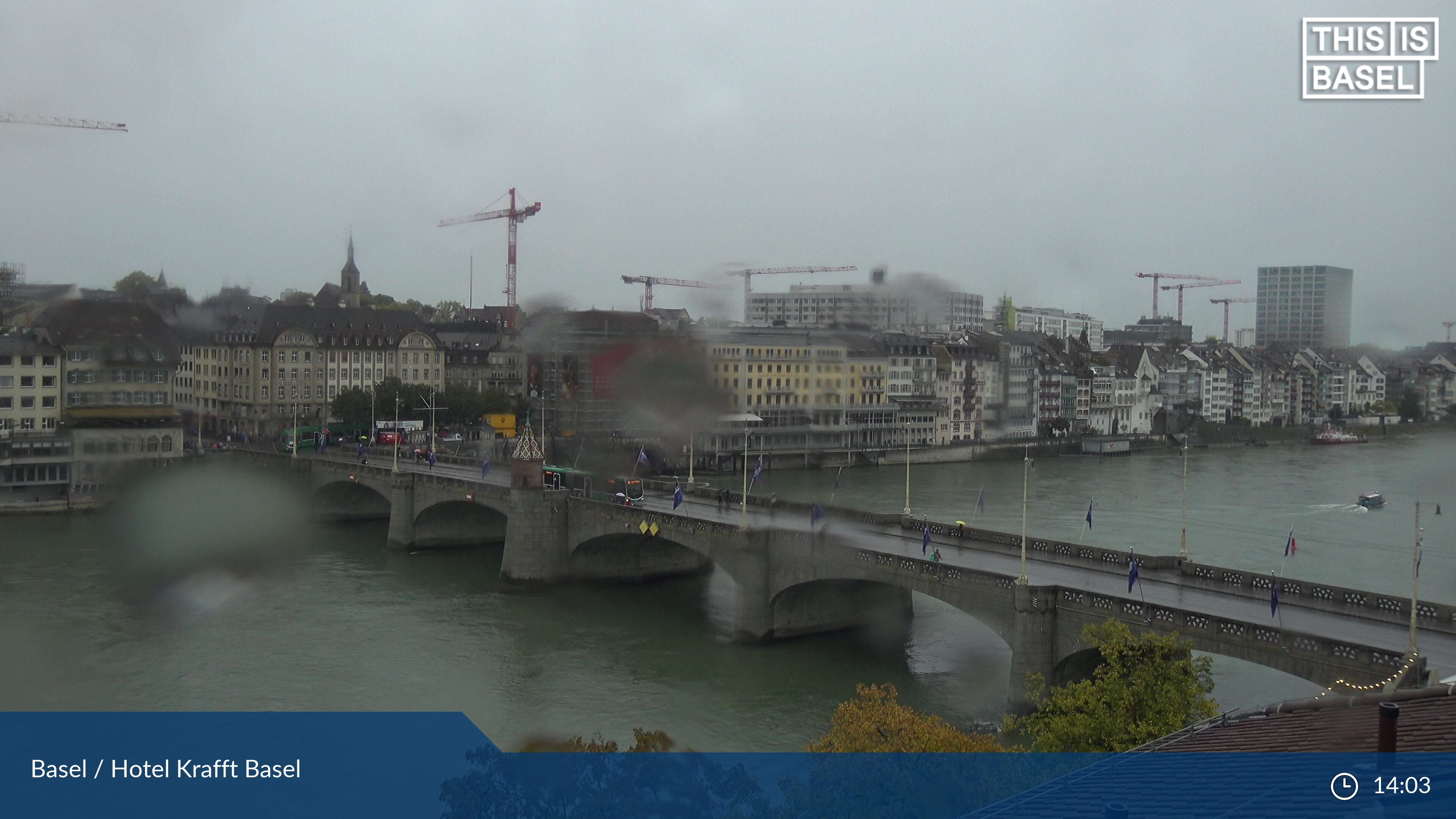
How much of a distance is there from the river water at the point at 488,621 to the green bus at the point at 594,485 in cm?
192

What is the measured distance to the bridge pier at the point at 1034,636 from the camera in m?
13.3

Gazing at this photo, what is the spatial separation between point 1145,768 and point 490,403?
156 ft

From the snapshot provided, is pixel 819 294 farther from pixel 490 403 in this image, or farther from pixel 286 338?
pixel 286 338

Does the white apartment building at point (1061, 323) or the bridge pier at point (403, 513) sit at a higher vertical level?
the white apartment building at point (1061, 323)

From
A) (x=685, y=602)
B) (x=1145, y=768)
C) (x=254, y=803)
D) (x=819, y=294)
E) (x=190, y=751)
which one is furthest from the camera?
(x=819, y=294)

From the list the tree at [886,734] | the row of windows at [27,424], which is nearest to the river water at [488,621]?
the row of windows at [27,424]

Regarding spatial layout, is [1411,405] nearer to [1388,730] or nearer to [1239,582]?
[1239,582]

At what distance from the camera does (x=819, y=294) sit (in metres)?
34.2

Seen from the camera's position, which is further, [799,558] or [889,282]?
[889,282]

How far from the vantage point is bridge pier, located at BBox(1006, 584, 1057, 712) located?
13344 mm

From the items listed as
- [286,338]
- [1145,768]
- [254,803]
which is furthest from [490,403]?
[1145,768]

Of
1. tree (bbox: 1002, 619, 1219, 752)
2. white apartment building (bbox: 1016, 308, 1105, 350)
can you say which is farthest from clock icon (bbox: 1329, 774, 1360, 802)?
white apartment building (bbox: 1016, 308, 1105, 350)

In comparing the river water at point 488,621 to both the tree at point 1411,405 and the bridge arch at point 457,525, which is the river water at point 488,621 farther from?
the tree at point 1411,405
